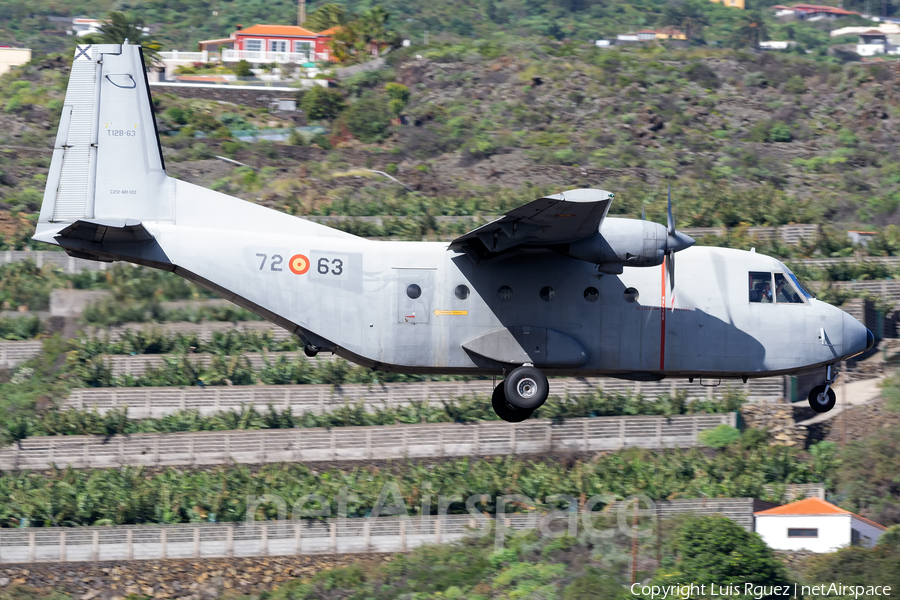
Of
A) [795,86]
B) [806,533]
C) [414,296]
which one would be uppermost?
[795,86]

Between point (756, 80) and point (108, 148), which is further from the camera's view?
point (756, 80)

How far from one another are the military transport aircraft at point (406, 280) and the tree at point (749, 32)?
363 feet

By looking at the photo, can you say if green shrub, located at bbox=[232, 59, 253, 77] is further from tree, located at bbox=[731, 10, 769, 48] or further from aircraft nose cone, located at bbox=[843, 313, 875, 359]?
aircraft nose cone, located at bbox=[843, 313, 875, 359]

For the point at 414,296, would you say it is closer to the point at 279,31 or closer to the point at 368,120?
the point at 368,120

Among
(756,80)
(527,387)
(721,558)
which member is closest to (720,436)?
(721,558)

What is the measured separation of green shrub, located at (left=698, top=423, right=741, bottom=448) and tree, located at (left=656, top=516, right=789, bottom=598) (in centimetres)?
551

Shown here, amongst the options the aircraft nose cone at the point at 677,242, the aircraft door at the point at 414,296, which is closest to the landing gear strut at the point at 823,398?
the aircraft nose cone at the point at 677,242

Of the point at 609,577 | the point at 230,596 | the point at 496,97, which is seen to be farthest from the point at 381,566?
the point at 496,97

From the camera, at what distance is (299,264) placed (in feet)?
59.8

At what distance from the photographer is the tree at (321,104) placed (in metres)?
71.8

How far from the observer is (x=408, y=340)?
59.1 feet

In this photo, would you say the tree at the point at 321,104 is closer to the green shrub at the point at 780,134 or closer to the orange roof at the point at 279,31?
the orange roof at the point at 279,31

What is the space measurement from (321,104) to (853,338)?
187ft

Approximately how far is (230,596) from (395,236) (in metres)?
21.5
